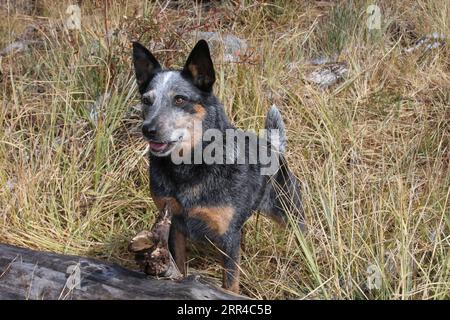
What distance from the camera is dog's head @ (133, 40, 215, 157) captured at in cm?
332

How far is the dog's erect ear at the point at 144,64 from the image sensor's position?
357 centimetres

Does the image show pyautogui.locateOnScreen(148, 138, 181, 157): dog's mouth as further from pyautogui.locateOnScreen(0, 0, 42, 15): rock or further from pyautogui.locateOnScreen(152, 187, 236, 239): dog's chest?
pyautogui.locateOnScreen(0, 0, 42, 15): rock

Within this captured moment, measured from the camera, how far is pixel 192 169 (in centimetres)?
351

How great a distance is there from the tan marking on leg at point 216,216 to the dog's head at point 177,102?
332mm

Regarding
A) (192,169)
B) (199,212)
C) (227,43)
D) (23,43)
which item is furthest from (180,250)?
(23,43)

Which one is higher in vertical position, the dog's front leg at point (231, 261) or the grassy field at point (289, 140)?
the grassy field at point (289, 140)

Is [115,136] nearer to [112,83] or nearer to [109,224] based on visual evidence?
[112,83]

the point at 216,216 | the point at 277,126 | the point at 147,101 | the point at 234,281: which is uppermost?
the point at 147,101

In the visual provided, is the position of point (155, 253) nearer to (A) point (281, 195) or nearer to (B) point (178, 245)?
(B) point (178, 245)

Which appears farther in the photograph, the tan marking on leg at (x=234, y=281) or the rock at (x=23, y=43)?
the rock at (x=23, y=43)

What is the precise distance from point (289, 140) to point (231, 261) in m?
1.39

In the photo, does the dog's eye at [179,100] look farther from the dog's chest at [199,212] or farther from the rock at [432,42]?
the rock at [432,42]

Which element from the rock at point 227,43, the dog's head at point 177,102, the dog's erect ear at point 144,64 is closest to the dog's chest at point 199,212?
the dog's head at point 177,102

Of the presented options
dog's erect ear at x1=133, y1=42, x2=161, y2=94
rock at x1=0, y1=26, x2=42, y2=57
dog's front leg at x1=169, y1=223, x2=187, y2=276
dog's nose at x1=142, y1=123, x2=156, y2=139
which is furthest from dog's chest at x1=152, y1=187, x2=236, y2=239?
rock at x1=0, y1=26, x2=42, y2=57
